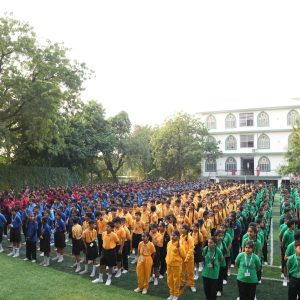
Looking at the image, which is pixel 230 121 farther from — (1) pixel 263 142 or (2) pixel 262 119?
(1) pixel 263 142

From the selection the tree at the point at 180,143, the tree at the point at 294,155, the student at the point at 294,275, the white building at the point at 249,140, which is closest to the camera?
the student at the point at 294,275

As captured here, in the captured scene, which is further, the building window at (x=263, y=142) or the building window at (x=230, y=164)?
the building window at (x=230, y=164)

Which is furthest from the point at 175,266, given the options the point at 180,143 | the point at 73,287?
the point at 180,143

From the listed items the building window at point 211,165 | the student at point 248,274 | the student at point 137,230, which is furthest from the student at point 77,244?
the building window at point 211,165

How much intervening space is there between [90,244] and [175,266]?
2676 mm

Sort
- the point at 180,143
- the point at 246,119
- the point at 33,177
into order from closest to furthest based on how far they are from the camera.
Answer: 1. the point at 33,177
2. the point at 180,143
3. the point at 246,119

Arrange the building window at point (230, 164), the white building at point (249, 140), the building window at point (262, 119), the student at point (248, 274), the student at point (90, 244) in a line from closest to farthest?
1. the student at point (248, 274)
2. the student at point (90, 244)
3. the white building at point (249, 140)
4. the building window at point (262, 119)
5. the building window at point (230, 164)

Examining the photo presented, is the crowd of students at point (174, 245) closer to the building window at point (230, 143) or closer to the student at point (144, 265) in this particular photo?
the student at point (144, 265)

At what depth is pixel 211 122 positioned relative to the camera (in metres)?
48.9

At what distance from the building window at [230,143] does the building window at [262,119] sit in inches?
141

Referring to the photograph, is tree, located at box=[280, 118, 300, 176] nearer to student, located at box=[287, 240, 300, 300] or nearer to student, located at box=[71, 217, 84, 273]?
student, located at box=[71, 217, 84, 273]

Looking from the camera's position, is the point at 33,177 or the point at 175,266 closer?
the point at 175,266

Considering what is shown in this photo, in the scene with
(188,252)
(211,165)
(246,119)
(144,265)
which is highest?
(246,119)

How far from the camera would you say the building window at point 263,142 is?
4626 cm
